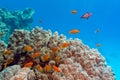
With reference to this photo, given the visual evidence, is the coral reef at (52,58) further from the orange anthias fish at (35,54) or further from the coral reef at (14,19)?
the coral reef at (14,19)

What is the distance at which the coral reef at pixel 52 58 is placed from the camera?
6414 mm

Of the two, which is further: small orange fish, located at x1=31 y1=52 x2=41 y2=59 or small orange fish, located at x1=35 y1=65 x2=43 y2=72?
small orange fish, located at x1=31 y1=52 x2=41 y2=59

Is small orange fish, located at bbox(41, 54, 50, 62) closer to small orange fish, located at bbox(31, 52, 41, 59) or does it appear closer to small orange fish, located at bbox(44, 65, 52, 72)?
small orange fish, located at bbox(31, 52, 41, 59)

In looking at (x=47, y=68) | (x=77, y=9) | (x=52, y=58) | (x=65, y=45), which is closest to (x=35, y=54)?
(x=52, y=58)

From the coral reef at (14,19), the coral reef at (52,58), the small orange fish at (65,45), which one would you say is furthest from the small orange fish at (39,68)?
the coral reef at (14,19)

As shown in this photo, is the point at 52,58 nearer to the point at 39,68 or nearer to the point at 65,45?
the point at 65,45

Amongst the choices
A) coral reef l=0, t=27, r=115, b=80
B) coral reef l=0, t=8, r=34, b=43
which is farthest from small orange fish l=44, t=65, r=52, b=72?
coral reef l=0, t=8, r=34, b=43

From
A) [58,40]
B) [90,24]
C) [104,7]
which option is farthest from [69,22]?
[58,40]

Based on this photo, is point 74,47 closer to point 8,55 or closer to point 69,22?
point 8,55

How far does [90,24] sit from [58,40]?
113937mm

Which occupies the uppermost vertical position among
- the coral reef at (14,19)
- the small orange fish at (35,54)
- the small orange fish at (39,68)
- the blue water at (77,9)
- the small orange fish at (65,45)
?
the blue water at (77,9)

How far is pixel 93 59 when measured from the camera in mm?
7520

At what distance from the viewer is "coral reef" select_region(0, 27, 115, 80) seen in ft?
21.0

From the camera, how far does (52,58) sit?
704cm
